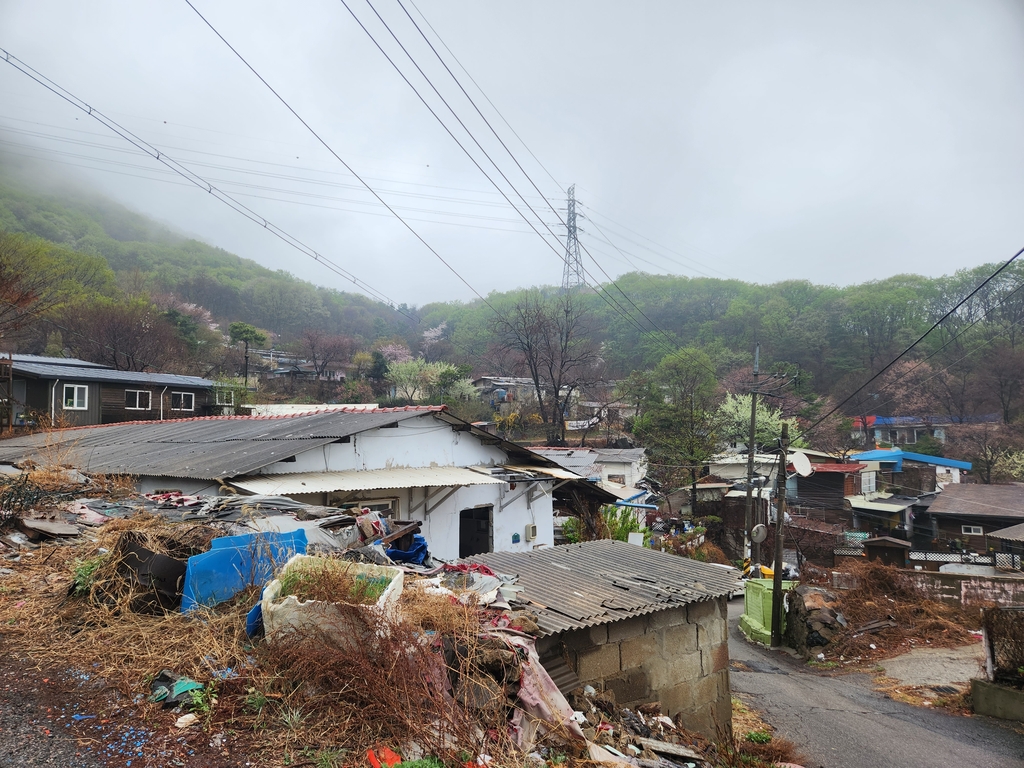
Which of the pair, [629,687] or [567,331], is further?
[567,331]

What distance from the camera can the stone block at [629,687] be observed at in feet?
21.2

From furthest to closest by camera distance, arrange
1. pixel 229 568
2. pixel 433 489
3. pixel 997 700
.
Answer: pixel 433 489, pixel 997 700, pixel 229 568

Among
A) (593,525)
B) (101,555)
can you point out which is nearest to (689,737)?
(101,555)

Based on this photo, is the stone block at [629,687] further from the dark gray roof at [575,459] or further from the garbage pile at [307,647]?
the dark gray roof at [575,459]

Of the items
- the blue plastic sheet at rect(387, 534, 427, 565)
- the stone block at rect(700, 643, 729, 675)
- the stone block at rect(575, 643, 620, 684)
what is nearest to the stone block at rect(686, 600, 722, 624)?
the stone block at rect(700, 643, 729, 675)

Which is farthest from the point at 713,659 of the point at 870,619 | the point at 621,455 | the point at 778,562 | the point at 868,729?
the point at 621,455

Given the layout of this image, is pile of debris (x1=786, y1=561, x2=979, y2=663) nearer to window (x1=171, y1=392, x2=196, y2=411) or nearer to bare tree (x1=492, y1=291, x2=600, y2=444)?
bare tree (x1=492, y1=291, x2=600, y2=444)

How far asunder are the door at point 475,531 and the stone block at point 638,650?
677 centimetres

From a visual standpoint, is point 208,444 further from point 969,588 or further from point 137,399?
point 969,588

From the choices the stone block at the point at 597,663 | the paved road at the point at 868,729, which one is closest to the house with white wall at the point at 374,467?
the stone block at the point at 597,663

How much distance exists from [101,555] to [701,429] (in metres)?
33.4

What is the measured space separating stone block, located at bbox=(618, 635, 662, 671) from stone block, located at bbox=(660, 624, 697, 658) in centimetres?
17

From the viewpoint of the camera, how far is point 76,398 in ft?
84.2

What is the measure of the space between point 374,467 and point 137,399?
2216 centimetres
